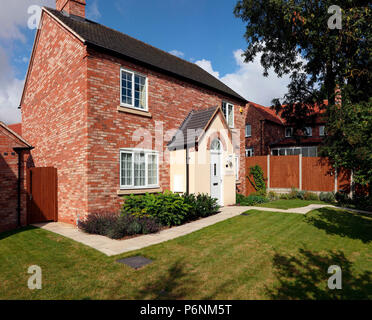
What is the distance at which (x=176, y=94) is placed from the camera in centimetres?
1254

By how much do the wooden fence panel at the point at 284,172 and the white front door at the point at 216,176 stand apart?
7.11 metres

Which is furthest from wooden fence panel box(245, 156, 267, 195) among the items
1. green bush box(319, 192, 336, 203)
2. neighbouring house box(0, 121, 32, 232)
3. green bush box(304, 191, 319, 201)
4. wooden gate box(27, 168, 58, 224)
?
neighbouring house box(0, 121, 32, 232)

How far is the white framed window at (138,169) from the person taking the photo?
9.99 metres

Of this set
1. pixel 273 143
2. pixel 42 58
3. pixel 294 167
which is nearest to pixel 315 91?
pixel 294 167

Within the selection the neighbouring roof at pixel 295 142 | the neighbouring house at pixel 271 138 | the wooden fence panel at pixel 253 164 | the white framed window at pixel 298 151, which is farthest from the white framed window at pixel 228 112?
the white framed window at pixel 298 151

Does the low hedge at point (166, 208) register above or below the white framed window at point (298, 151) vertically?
below

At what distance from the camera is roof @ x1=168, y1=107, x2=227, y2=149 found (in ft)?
36.8

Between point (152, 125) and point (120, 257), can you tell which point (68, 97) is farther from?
point (120, 257)

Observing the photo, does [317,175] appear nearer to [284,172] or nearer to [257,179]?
[284,172]

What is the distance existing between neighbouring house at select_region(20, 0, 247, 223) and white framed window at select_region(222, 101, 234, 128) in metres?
2.00

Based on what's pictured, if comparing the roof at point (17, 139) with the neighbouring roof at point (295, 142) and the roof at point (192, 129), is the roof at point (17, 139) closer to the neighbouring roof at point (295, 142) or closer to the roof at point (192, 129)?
the roof at point (192, 129)

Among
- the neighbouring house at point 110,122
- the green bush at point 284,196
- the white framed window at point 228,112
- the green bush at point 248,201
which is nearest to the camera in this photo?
the neighbouring house at point 110,122

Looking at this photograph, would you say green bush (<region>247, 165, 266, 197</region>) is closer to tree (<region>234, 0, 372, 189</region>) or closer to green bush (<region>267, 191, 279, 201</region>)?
green bush (<region>267, 191, 279, 201</region>)

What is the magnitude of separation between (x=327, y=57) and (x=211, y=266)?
1416 cm
